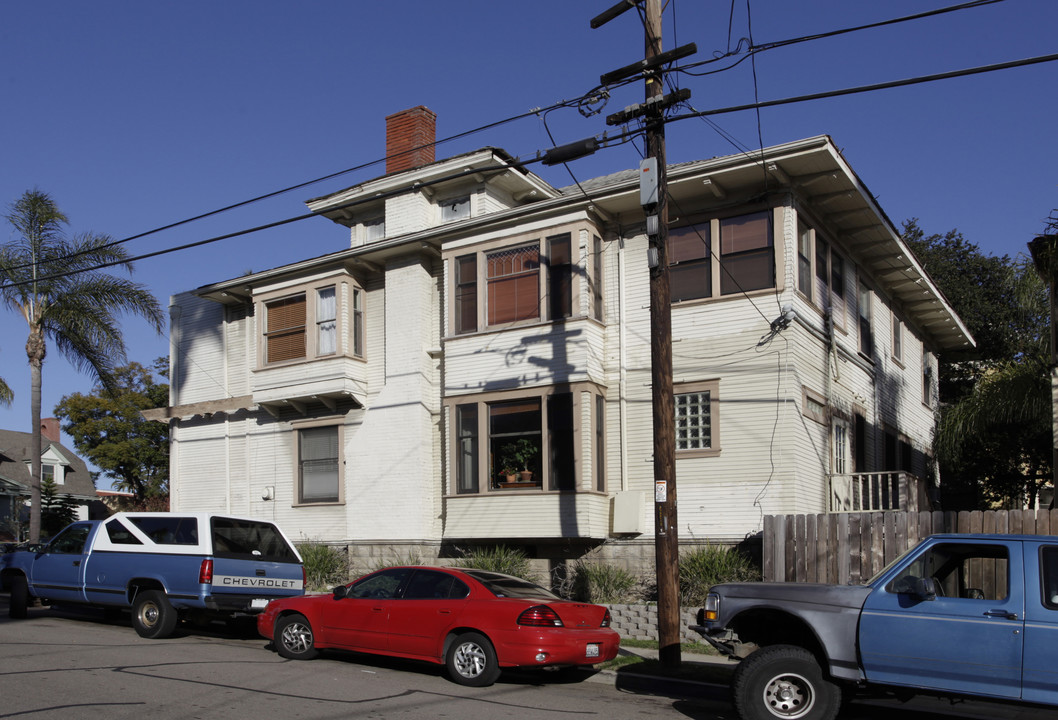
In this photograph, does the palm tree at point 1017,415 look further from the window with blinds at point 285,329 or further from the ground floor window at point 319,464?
Answer: the window with blinds at point 285,329

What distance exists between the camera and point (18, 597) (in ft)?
52.9

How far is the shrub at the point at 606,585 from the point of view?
17.3 meters

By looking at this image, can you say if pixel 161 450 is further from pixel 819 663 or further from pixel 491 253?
pixel 819 663

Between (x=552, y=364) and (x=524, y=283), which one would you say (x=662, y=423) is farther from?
(x=524, y=283)

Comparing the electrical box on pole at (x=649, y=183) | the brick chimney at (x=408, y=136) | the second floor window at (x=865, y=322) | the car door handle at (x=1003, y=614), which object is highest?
the brick chimney at (x=408, y=136)

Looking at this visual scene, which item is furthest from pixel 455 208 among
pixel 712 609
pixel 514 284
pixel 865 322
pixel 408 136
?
A: pixel 712 609

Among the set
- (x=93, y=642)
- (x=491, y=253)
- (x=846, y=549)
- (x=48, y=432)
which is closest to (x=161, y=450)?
(x=48, y=432)

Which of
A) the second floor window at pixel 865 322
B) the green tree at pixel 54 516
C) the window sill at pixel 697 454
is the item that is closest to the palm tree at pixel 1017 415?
the second floor window at pixel 865 322

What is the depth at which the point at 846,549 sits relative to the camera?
14.7m

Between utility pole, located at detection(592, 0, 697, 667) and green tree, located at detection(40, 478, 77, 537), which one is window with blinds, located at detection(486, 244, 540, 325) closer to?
utility pole, located at detection(592, 0, 697, 667)

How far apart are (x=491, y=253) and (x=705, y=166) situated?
4813mm

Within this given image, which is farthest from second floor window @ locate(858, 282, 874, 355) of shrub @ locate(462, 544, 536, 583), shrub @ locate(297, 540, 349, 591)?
shrub @ locate(297, 540, 349, 591)

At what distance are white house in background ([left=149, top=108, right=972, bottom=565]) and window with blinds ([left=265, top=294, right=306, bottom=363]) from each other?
0.21 ft

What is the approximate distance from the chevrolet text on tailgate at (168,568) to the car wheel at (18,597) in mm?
411
